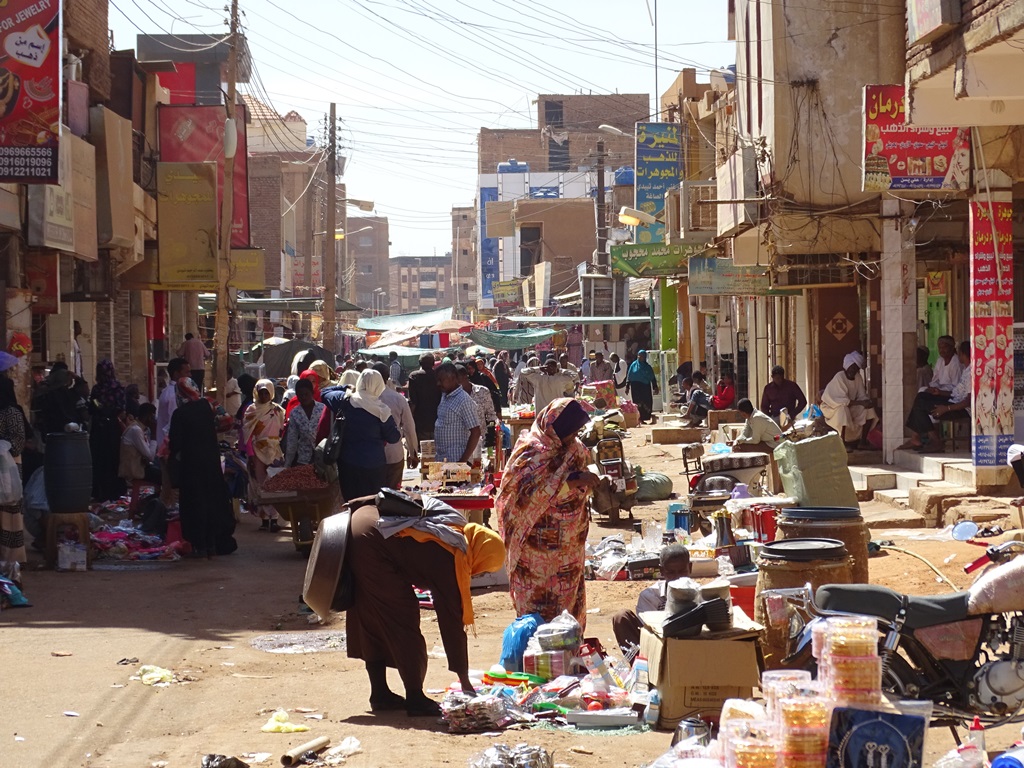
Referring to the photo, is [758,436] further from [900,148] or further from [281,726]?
[281,726]

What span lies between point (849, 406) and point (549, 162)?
74.3 metres

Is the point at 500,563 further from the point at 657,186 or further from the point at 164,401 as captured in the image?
the point at 657,186

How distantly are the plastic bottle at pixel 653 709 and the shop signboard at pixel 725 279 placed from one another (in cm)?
1551

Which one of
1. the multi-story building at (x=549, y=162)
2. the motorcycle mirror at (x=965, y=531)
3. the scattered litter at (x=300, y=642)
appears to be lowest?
the scattered litter at (x=300, y=642)

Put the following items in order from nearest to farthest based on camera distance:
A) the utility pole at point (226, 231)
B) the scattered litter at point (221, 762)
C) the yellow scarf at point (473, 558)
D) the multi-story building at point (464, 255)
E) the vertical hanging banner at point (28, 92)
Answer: the scattered litter at point (221, 762) < the yellow scarf at point (473, 558) < the vertical hanging banner at point (28, 92) < the utility pole at point (226, 231) < the multi-story building at point (464, 255)

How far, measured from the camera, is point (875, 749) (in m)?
4.41

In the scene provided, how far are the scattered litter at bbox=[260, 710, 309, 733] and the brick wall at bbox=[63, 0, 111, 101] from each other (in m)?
14.9

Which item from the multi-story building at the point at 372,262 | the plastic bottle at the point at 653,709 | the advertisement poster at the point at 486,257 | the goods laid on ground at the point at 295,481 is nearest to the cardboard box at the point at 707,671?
the plastic bottle at the point at 653,709

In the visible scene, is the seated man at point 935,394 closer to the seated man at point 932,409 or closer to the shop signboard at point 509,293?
the seated man at point 932,409

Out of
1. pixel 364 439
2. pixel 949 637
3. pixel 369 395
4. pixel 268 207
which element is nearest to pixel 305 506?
pixel 364 439

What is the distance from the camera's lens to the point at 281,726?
655cm

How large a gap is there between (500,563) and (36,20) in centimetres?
897

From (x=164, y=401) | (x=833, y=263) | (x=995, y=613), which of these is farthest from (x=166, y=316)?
(x=995, y=613)

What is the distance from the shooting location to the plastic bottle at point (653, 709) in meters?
6.36
